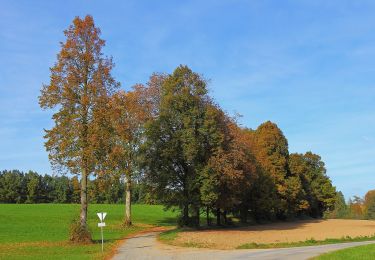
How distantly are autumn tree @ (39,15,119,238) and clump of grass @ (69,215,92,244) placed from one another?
0.26m

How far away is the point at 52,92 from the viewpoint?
30.7 m

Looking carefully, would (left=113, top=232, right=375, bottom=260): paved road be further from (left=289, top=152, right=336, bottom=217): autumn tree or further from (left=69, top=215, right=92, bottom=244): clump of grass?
(left=289, top=152, right=336, bottom=217): autumn tree

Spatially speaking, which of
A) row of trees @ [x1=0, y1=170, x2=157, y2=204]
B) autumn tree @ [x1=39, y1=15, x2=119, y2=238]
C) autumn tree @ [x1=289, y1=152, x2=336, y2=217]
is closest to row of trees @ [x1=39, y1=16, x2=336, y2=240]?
autumn tree @ [x1=39, y1=15, x2=119, y2=238]

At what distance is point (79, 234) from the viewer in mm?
29516

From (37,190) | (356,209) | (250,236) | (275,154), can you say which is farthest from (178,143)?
(356,209)

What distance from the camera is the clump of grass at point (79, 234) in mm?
29422

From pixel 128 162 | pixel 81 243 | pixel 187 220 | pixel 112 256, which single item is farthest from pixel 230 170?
pixel 112 256

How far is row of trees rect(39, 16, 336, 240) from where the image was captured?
30750mm

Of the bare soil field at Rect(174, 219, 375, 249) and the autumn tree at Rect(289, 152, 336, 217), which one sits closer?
the bare soil field at Rect(174, 219, 375, 249)

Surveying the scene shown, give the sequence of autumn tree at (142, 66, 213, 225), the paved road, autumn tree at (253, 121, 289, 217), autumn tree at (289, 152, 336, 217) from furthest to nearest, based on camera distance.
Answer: autumn tree at (289, 152, 336, 217) → autumn tree at (253, 121, 289, 217) → autumn tree at (142, 66, 213, 225) → the paved road

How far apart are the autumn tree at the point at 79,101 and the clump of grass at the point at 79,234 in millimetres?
261

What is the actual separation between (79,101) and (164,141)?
11.9 meters

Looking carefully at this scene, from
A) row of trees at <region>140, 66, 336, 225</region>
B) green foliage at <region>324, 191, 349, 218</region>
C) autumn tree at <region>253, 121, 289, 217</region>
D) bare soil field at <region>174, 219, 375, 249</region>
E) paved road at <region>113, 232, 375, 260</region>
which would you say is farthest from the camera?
green foliage at <region>324, 191, 349, 218</region>

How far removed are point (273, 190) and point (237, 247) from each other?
3114cm
